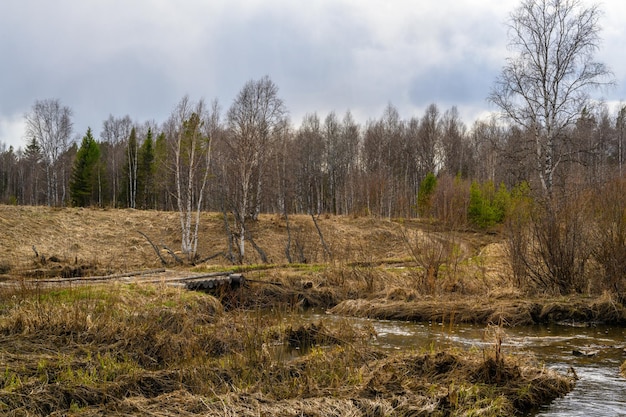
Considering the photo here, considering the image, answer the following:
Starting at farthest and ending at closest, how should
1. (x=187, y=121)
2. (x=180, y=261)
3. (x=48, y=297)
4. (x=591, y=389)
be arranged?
(x=187, y=121) → (x=180, y=261) → (x=48, y=297) → (x=591, y=389)

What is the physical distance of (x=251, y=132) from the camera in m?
33.1


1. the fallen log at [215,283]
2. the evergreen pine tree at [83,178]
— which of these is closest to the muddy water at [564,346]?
the fallen log at [215,283]

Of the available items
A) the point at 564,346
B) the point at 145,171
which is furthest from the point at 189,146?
the point at 145,171

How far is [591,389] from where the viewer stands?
8484mm

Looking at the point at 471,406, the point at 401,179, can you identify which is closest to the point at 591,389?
the point at 471,406

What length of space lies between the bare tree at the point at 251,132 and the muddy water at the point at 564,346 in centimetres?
1683

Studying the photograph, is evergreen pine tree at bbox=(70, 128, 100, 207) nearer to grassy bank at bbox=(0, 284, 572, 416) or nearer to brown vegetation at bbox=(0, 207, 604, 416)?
brown vegetation at bbox=(0, 207, 604, 416)

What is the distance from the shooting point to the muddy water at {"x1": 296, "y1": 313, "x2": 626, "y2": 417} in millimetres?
7809

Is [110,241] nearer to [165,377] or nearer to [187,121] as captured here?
Answer: [187,121]

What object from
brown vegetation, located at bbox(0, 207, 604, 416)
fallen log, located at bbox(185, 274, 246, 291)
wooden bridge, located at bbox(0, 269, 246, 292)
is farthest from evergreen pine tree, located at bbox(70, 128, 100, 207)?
brown vegetation, located at bbox(0, 207, 604, 416)

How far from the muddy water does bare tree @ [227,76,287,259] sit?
16832mm

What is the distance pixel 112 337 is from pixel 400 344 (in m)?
6.26

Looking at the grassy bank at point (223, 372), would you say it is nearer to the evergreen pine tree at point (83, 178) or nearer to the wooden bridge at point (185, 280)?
the wooden bridge at point (185, 280)

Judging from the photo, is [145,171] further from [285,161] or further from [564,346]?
[564,346]
